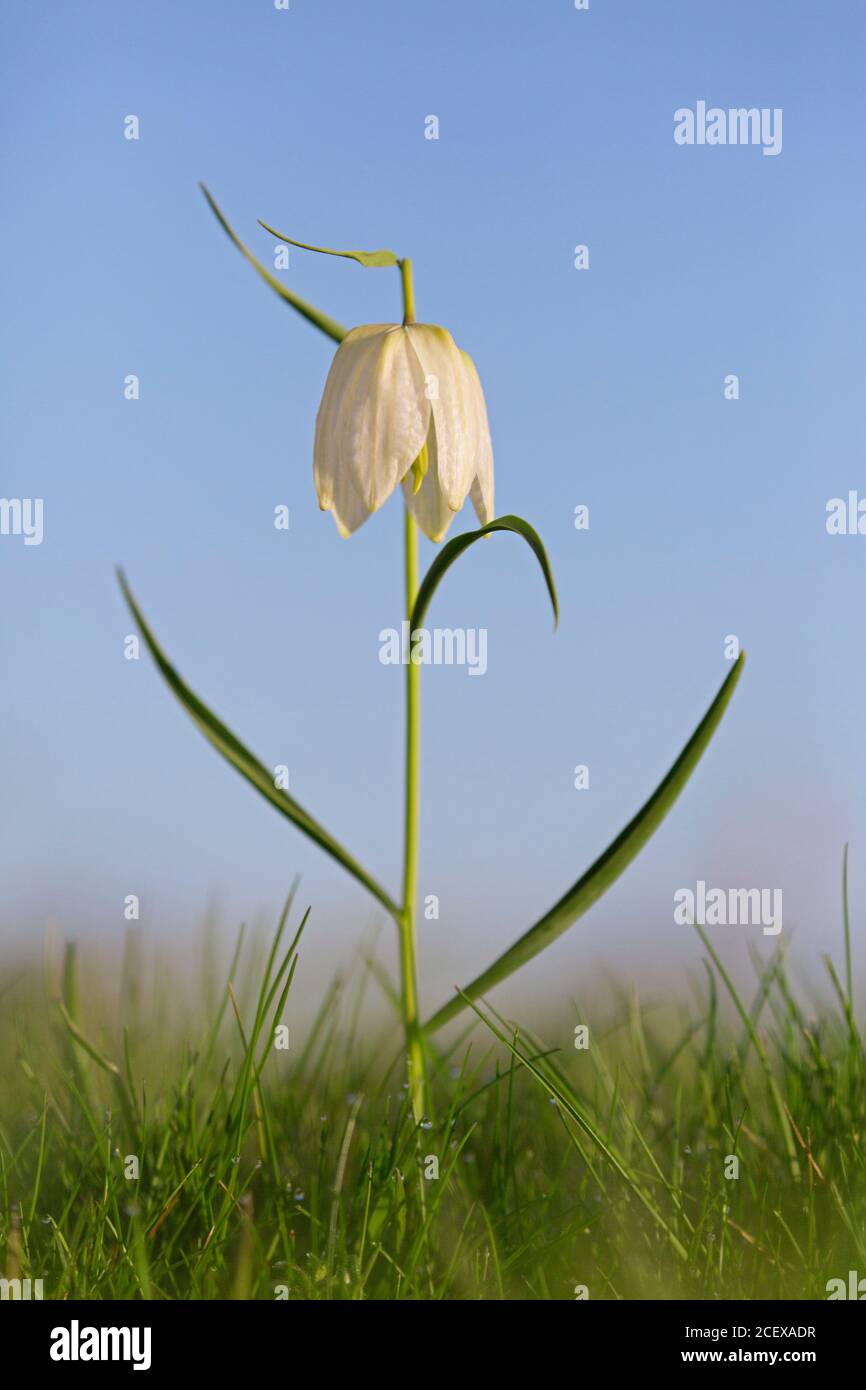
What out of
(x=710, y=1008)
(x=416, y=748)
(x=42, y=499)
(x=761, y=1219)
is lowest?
(x=761, y=1219)

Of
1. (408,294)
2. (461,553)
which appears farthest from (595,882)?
(408,294)

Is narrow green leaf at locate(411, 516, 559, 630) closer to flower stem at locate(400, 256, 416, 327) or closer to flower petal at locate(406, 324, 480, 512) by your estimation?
flower petal at locate(406, 324, 480, 512)

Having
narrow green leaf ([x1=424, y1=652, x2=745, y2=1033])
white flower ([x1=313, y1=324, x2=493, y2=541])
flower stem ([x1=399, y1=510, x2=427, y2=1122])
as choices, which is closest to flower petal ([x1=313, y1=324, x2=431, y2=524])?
white flower ([x1=313, y1=324, x2=493, y2=541])

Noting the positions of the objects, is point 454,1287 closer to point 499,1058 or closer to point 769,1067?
point 499,1058

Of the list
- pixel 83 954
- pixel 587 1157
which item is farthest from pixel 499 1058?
pixel 83 954

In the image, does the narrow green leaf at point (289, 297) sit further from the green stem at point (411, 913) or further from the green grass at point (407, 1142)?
the green grass at point (407, 1142)

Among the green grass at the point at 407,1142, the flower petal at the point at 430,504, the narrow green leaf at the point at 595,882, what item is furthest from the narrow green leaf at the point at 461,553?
the green grass at the point at 407,1142

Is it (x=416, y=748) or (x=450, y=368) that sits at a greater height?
(x=450, y=368)
